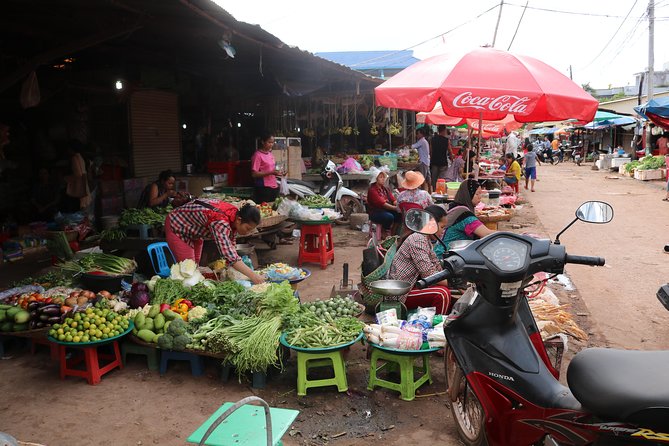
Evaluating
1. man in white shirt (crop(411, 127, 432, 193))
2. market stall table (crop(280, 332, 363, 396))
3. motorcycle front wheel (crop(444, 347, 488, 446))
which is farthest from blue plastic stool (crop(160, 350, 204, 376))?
man in white shirt (crop(411, 127, 432, 193))

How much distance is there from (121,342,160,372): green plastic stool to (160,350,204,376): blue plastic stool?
0.24 ft

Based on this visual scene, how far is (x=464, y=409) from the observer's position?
3.51m

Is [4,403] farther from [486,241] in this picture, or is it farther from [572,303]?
[572,303]

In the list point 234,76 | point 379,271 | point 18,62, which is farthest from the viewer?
point 234,76

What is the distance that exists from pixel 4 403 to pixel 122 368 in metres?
0.90

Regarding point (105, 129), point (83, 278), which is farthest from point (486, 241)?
point (105, 129)

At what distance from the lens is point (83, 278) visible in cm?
559

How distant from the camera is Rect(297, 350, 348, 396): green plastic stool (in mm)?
4141

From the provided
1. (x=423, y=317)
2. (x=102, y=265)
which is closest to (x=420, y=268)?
(x=423, y=317)

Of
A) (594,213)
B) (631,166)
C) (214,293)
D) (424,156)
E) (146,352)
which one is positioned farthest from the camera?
(631,166)

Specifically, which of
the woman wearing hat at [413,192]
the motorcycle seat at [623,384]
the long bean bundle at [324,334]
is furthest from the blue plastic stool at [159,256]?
the motorcycle seat at [623,384]

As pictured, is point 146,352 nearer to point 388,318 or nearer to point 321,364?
point 321,364

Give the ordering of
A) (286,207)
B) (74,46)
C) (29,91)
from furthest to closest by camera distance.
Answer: (286,207) < (29,91) < (74,46)

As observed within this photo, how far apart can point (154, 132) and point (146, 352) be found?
24.5 feet
